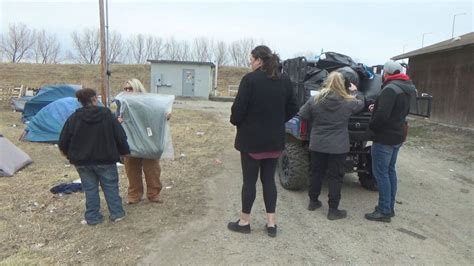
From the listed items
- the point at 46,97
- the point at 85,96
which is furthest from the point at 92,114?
the point at 46,97

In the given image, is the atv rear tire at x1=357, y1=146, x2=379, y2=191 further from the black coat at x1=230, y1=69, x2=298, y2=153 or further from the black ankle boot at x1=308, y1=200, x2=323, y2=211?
the black coat at x1=230, y1=69, x2=298, y2=153

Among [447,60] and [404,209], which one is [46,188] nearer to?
[404,209]

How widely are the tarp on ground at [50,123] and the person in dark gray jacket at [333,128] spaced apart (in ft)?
24.6

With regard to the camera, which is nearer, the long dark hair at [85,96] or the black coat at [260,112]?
the black coat at [260,112]

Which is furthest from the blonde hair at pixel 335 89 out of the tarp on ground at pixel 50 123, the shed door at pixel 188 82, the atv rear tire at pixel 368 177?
the shed door at pixel 188 82

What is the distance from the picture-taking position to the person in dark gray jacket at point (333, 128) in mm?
5133

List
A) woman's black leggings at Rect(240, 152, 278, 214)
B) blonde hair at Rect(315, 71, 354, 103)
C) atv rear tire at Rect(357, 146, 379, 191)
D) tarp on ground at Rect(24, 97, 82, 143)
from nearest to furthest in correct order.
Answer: woman's black leggings at Rect(240, 152, 278, 214)
blonde hair at Rect(315, 71, 354, 103)
atv rear tire at Rect(357, 146, 379, 191)
tarp on ground at Rect(24, 97, 82, 143)

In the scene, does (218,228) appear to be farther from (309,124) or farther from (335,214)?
(309,124)

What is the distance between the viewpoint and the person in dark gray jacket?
5.13m

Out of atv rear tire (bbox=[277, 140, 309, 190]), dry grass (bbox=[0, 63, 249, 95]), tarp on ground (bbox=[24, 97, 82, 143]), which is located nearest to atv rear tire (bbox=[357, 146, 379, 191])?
atv rear tire (bbox=[277, 140, 309, 190])

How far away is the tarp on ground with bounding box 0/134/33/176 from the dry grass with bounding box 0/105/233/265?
155mm

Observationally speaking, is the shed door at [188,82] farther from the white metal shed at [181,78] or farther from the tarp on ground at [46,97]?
the tarp on ground at [46,97]

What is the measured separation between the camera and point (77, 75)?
43.3 m

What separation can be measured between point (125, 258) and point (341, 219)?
263 centimetres
